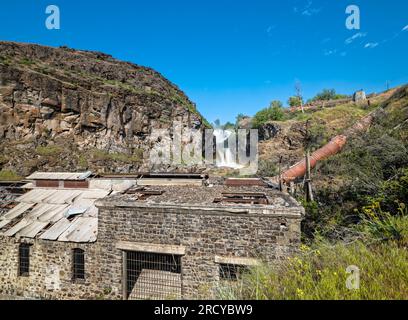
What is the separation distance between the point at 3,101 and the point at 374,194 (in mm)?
37516

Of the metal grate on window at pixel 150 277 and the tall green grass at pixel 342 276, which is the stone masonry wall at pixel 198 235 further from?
the tall green grass at pixel 342 276

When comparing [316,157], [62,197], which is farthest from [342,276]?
[316,157]

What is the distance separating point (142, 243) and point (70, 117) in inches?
1272

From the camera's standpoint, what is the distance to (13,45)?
40.7 metres

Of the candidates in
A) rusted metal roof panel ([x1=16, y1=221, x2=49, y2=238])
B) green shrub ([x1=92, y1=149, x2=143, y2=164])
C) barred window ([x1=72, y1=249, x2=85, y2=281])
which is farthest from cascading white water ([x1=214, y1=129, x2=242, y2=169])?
barred window ([x1=72, y1=249, x2=85, y2=281])

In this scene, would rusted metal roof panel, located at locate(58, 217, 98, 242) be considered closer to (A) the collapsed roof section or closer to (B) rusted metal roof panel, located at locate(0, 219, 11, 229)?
(A) the collapsed roof section

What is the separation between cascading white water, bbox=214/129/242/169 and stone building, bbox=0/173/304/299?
3003 centimetres

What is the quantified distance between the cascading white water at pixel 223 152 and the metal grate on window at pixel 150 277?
30.0m

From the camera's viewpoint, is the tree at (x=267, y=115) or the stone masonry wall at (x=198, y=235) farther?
the tree at (x=267, y=115)

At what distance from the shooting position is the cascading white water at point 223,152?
130 feet

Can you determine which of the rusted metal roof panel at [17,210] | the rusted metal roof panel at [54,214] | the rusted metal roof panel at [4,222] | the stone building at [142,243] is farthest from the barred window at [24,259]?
the rusted metal roof panel at [17,210]

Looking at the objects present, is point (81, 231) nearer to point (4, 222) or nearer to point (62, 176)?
point (4, 222)

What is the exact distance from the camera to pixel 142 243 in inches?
296
